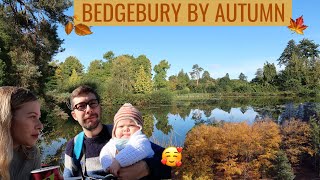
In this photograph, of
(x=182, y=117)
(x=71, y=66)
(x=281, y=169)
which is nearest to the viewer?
(x=281, y=169)

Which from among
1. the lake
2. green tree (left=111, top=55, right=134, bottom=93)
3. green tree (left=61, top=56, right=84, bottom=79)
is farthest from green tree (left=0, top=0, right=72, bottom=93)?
green tree (left=61, top=56, right=84, bottom=79)

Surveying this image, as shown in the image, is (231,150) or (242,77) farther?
(242,77)

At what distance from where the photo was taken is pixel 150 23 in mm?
3488

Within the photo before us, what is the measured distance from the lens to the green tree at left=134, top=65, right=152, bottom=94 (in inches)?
547

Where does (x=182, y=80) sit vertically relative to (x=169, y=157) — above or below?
above

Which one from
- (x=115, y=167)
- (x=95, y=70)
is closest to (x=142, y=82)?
(x=95, y=70)

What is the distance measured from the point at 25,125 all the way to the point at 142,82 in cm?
1328

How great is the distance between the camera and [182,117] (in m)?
10.7

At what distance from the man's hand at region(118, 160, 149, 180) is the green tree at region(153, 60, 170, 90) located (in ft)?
47.2

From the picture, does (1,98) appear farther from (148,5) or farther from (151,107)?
(151,107)

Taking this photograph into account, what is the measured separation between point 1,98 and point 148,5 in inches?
116

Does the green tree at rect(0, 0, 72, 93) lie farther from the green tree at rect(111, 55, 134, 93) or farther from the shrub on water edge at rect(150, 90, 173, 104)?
the shrub on water edge at rect(150, 90, 173, 104)

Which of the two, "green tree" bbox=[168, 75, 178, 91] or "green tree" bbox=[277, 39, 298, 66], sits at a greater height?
"green tree" bbox=[277, 39, 298, 66]

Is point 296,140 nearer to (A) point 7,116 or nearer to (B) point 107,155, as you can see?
(B) point 107,155
